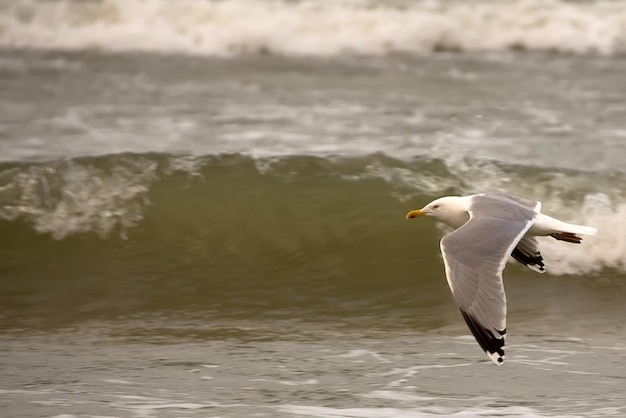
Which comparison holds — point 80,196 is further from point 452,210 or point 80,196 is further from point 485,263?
point 485,263

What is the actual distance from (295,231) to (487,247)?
9.78 ft

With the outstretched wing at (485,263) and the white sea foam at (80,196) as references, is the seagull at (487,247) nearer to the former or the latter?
the outstretched wing at (485,263)

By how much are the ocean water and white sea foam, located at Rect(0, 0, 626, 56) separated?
38 cm

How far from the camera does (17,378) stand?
5457mm

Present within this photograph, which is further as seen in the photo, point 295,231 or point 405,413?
point 295,231

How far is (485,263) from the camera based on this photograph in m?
Answer: 5.01

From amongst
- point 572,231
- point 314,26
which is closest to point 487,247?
point 572,231

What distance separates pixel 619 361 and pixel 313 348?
4.50 ft

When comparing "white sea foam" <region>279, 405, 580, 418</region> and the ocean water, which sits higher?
the ocean water

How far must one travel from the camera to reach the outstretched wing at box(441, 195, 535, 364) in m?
4.73

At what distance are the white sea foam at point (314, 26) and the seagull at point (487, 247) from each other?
887cm

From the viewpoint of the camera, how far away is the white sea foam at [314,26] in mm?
14914

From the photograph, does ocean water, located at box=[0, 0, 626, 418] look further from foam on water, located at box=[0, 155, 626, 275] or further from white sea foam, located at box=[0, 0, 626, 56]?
white sea foam, located at box=[0, 0, 626, 56]

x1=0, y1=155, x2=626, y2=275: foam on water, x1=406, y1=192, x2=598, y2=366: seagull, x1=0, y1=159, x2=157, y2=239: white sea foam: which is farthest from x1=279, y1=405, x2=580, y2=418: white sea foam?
x1=0, y1=159, x2=157, y2=239: white sea foam
